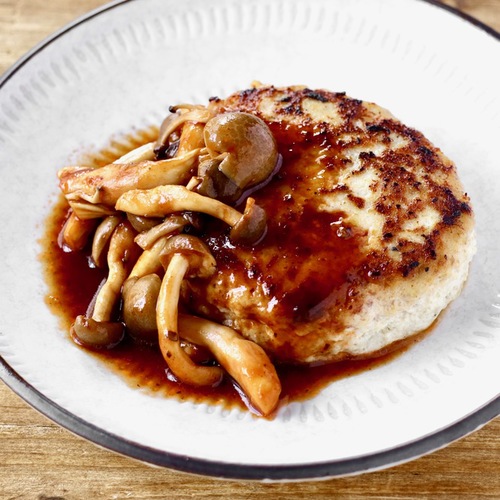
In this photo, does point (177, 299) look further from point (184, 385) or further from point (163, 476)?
point (163, 476)

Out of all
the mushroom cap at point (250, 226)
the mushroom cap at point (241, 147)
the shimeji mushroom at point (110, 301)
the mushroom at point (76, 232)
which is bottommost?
the mushroom at point (76, 232)

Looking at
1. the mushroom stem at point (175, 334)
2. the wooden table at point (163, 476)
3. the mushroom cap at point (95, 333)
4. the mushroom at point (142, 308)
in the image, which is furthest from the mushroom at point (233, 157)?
the wooden table at point (163, 476)

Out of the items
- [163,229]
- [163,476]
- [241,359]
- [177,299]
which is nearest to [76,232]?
[163,229]

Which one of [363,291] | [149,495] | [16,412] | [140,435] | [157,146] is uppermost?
[363,291]

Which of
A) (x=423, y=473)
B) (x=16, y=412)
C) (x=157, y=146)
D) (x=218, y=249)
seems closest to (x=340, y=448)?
(x=423, y=473)

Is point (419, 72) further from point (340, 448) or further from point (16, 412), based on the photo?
point (16, 412)

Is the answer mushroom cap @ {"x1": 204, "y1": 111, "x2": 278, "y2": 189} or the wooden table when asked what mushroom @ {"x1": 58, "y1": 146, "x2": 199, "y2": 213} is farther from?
the wooden table

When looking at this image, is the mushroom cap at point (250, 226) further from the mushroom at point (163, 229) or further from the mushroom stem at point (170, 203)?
the mushroom at point (163, 229)
